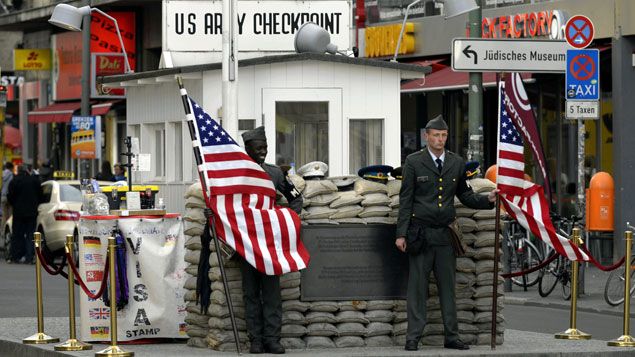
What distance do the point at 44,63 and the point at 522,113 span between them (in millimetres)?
34586

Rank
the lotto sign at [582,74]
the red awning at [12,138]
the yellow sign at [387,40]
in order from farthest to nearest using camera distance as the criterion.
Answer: the red awning at [12,138], the yellow sign at [387,40], the lotto sign at [582,74]

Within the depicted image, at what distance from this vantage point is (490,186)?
14.5m

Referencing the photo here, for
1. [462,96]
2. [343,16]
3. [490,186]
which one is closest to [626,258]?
[490,186]

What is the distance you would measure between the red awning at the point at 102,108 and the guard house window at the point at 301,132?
24.7 m

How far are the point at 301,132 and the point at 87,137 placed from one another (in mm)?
17660

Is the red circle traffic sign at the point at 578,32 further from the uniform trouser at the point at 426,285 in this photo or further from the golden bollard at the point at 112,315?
the golden bollard at the point at 112,315

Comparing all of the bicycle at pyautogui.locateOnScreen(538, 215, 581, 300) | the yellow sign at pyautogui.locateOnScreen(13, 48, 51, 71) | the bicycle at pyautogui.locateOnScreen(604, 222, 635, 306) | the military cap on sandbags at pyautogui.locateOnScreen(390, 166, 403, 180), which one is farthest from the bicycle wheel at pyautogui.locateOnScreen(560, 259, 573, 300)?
the yellow sign at pyautogui.locateOnScreen(13, 48, 51, 71)

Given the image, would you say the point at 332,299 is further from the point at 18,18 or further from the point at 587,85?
the point at 18,18

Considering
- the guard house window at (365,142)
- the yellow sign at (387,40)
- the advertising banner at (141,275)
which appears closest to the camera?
the advertising banner at (141,275)

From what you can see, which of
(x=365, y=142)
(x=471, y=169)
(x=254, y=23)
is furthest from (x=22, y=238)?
(x=471, y=169)

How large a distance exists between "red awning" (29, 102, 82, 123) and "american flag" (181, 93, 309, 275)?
3279 cm

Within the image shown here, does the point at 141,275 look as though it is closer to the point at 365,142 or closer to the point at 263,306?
the point at 263,306

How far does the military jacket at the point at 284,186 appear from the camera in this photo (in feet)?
45.0

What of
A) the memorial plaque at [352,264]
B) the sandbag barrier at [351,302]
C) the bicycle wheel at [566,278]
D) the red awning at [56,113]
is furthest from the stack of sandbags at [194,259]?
the red awning at [56,113]
